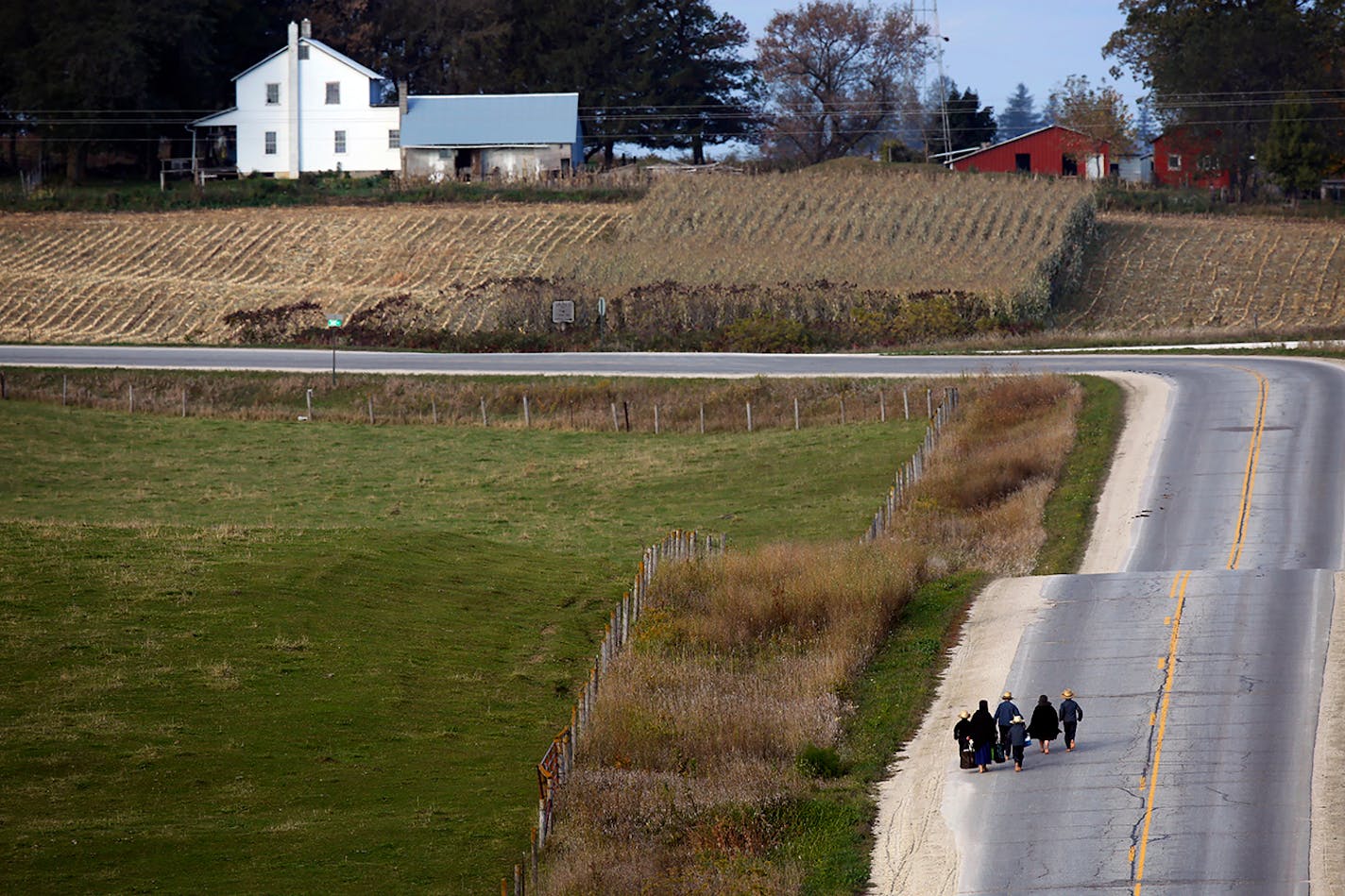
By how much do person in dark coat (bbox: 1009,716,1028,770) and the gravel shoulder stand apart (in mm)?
1138

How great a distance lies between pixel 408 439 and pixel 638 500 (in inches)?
498

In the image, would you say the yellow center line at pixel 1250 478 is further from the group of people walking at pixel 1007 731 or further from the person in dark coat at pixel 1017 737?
the person in dark coat at pixel 1017 737

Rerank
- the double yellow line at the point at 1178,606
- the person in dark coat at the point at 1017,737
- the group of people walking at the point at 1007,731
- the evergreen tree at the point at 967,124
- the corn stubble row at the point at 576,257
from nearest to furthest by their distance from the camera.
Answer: the double yellow line at the point at 1178,606 < the person in dark coat at the point at 1017,737 < the group of people walking at the point at 1007,731 < the corn stubble row at the point at 576,257 < the evergreen tree at the point at 967,124

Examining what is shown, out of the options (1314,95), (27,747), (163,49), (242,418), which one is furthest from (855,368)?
(163,49)

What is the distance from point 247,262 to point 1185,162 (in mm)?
64773

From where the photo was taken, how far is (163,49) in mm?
116812

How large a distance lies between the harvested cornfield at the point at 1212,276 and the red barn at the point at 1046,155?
19.4 metres

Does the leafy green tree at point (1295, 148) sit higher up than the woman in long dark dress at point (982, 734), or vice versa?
the leafy green tree at point (1295, 148)

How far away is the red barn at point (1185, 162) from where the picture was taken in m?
114

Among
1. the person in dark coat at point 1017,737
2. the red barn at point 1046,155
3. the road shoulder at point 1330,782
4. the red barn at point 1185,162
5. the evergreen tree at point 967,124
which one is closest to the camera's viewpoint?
the road shoulder at point 1330,782

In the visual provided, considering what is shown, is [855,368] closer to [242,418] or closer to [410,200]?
[242,418]

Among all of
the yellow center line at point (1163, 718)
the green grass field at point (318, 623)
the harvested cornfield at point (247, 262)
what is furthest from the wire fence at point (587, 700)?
the harvested cornfield at point (247, 262)

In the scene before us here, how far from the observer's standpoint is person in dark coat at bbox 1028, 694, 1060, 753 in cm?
2642

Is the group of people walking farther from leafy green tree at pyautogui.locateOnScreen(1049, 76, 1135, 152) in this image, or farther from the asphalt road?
leafy green tree at pyautogui.locateOnScreen(1049, 76, 1135, 152)
